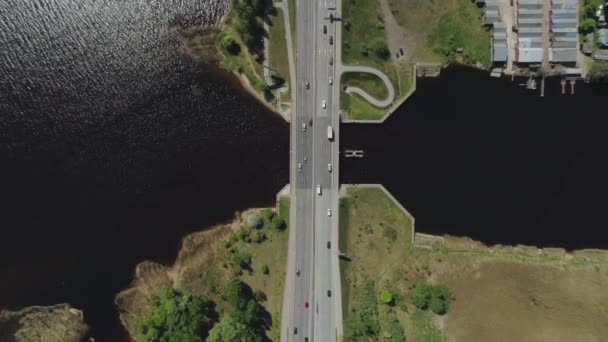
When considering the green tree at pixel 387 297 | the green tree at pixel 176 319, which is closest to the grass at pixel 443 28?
the green tree at pixel 387 297

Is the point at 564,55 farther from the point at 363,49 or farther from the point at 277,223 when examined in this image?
the point at 277,223

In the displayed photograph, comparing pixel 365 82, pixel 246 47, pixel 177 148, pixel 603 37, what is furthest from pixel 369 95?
pixel 603 37

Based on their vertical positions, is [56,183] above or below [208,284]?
above

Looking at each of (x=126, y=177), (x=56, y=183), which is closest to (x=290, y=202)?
(x=126, y=177)

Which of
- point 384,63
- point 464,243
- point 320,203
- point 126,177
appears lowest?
point 464,243

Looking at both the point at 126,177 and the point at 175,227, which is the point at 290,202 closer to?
the point at 175,227

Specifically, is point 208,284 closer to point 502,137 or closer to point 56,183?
point 56,183
